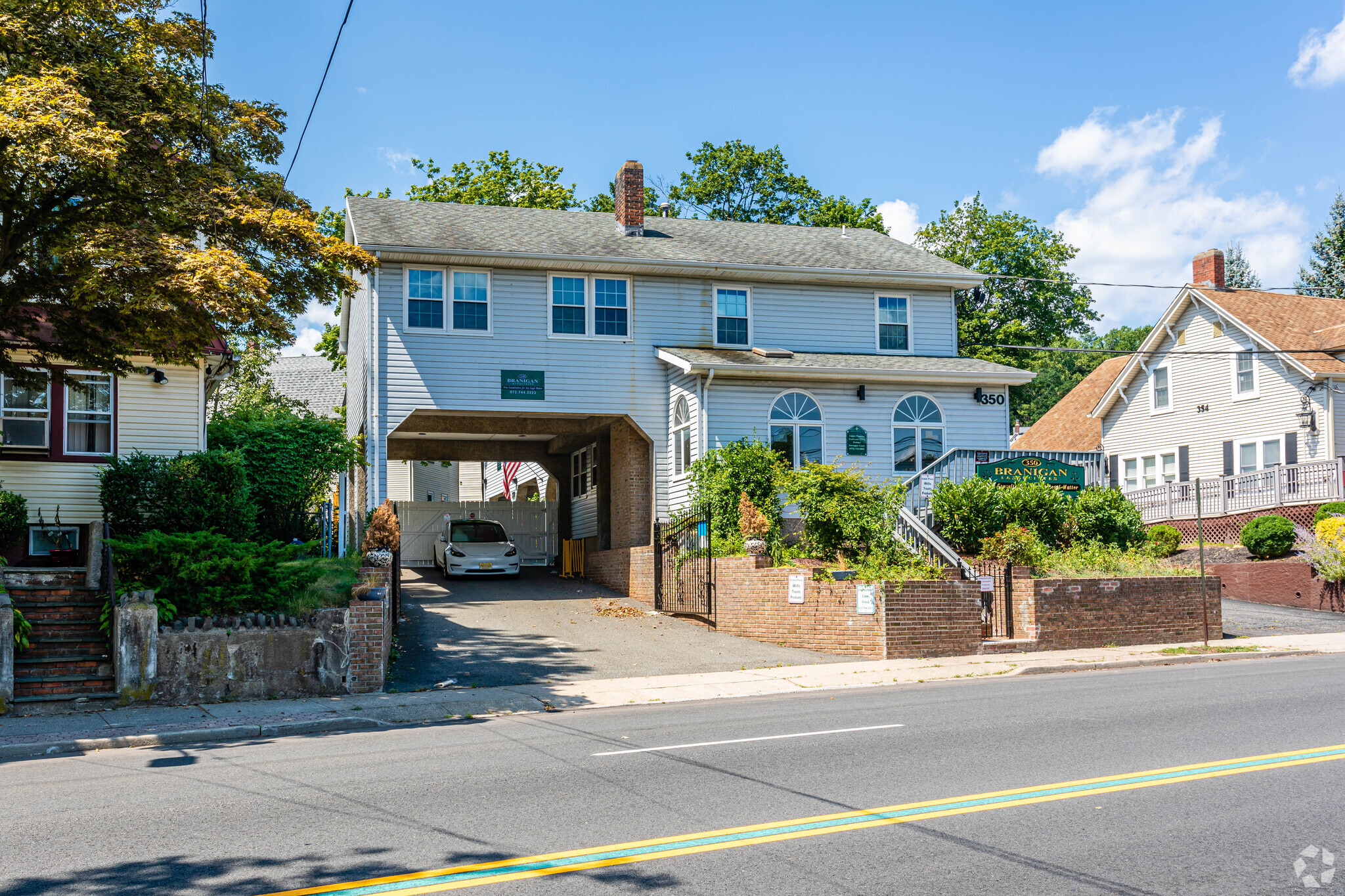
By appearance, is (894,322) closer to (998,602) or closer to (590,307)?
(590,307)

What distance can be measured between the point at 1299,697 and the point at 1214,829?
624 centimetres

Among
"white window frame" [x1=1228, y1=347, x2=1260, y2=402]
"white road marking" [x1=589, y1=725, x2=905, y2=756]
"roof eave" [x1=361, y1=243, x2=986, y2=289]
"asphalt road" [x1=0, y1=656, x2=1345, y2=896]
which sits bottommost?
"white road marking" [x1=589, y1=725, x2=905, y2=756]

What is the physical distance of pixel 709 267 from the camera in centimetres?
2409

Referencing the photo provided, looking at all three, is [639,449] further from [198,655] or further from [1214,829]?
[1214,829]

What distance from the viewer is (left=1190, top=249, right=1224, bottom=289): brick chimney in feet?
122

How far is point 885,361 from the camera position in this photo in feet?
79.0

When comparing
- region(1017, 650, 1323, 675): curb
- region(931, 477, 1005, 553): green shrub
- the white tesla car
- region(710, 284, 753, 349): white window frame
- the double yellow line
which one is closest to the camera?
the double yellow line

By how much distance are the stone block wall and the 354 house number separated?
22.5 feet

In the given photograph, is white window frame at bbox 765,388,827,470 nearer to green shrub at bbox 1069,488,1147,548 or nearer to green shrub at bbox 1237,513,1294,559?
green shrub at bbox 1069,488,1147,548

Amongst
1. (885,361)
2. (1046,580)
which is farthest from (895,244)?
(1046,580)

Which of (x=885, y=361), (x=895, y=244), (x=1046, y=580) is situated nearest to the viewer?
(x=1046, y=580)

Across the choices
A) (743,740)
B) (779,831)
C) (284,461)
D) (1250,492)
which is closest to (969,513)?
(743,740)

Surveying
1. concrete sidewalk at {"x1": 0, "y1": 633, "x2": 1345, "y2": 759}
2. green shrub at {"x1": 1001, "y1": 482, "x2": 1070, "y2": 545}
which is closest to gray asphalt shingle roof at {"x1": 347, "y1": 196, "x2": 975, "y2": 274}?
green shrub at {"x1": 1001, "y1": 482, "x2": 1070, "y2": 545}

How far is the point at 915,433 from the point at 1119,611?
23.6 ft
